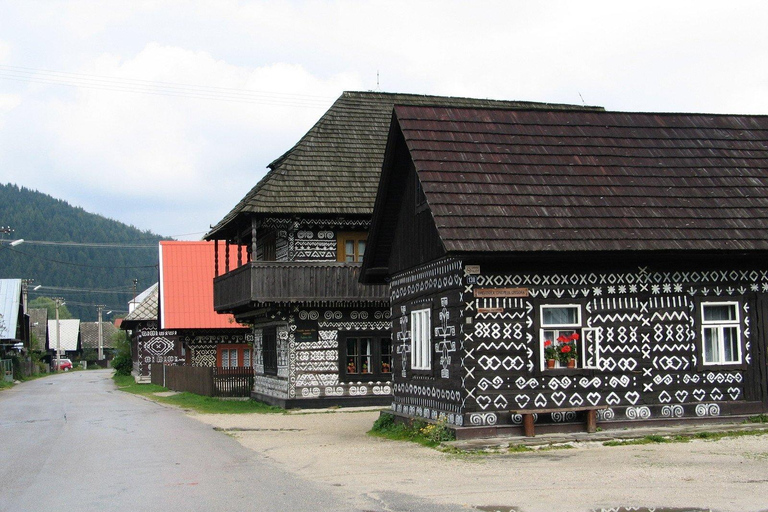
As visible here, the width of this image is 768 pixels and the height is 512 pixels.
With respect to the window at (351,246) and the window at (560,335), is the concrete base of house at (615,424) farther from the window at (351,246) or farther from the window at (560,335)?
the window at (351,246)

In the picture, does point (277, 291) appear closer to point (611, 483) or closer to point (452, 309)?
point (452, 309)

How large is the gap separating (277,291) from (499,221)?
11.9 m

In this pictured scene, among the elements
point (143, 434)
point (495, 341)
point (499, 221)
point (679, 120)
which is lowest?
point (143, 434)

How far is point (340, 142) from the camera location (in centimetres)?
3002

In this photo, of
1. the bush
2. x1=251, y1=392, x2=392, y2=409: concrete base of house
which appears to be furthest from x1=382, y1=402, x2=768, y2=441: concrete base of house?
the bush

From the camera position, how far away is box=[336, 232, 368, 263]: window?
28.4 meters

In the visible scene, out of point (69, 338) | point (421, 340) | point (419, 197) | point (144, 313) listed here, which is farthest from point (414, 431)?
point (69, 338)

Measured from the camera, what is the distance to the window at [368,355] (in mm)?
28484

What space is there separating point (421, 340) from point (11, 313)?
53.8m

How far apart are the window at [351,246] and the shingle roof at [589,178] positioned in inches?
401

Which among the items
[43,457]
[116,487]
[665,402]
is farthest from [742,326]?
[43,457]

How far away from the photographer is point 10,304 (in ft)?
218

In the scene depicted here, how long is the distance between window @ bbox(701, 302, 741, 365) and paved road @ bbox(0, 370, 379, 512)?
8.44 metres

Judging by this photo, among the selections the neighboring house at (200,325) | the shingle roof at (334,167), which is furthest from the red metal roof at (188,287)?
the shingle roof at (334,167)
